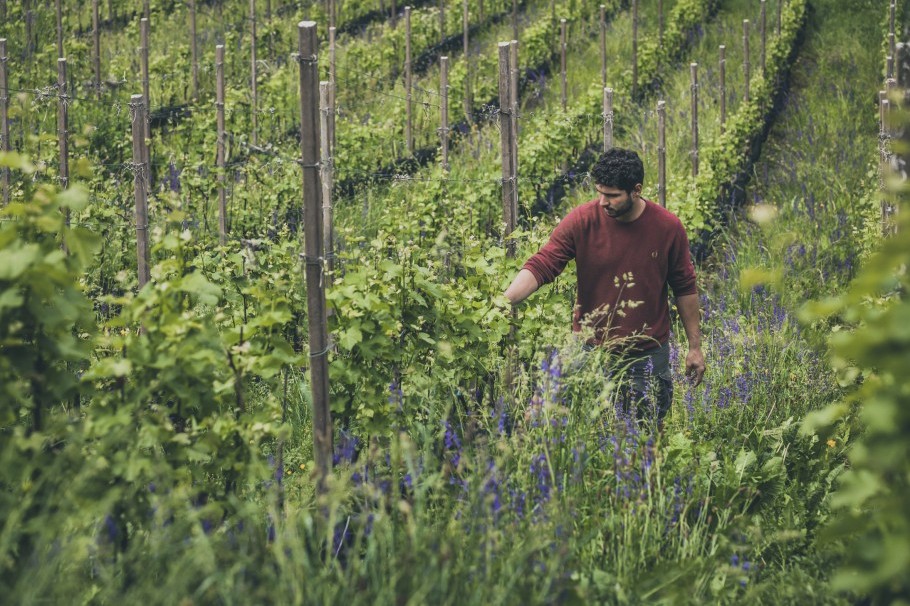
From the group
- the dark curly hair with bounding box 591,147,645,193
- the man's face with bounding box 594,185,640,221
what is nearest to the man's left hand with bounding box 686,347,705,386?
the man's face with bounding box 594,185,640,221

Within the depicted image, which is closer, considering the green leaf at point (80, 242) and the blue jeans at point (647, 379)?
the green leaf at point (80, 242)

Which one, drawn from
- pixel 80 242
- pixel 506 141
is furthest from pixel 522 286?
pixel 80 242

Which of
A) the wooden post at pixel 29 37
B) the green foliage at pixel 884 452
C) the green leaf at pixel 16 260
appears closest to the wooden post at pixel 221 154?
the green leaf at pixel 16 260

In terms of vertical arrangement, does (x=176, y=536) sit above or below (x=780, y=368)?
above

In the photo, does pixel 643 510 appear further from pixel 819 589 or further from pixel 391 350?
pixel 391 350

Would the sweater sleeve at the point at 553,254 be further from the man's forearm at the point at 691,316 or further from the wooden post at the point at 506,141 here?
the wooden post at the point at 506,141

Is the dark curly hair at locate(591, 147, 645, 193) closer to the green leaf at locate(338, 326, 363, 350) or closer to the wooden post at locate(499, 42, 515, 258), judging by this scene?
the wooden post at locate(499, 42, 515, 258)

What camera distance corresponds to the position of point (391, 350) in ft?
13.8

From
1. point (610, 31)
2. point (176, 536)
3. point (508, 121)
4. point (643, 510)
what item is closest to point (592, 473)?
point (643, 510)

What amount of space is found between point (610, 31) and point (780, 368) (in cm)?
1237

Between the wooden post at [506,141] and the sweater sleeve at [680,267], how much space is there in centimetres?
105

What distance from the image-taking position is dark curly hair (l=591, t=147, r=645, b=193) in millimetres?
Result: 4309

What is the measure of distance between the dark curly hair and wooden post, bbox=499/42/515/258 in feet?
3.45

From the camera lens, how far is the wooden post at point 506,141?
5.33 meters
